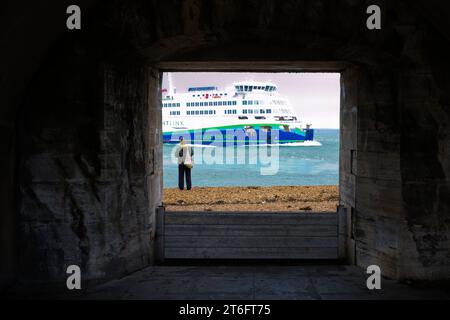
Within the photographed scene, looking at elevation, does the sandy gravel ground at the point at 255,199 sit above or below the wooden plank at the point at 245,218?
below

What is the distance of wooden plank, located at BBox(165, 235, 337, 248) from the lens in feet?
24.4

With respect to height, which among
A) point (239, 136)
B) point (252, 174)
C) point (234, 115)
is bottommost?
point (252, 174)

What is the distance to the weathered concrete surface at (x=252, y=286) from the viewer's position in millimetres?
5594

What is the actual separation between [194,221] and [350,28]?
147 inches

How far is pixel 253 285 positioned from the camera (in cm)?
610

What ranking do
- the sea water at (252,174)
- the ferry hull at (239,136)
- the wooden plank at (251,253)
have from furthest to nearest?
the ferry hull at (239,136) → the sea water at (252,174) → the wooden plank at (251,253)

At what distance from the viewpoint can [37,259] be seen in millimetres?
5824

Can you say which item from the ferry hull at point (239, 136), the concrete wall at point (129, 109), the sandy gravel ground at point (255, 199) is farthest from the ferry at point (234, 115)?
the concrete wall at point (129, 109)

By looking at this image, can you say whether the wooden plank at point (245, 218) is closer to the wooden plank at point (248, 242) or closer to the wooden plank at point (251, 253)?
the wooden plank at point (248, 242)

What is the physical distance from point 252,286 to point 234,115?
6209cm

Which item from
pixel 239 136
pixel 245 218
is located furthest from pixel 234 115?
pixel 245 218

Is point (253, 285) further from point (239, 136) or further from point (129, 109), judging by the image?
point (239, 136)

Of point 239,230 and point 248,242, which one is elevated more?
point 239,230
